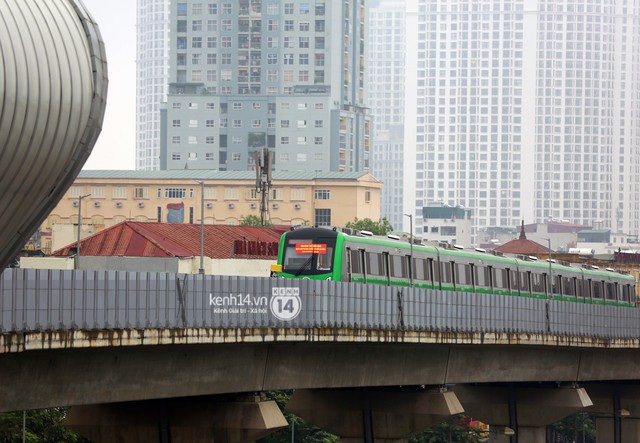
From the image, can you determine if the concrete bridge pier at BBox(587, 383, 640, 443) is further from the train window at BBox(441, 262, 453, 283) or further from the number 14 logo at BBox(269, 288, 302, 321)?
the number 14 logo at BBox(269, 288, 302, 321)

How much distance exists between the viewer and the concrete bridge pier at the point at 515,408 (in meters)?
83.2

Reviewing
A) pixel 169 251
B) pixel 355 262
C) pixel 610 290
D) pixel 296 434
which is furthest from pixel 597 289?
pixel 355 262

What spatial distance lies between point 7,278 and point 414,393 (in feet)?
113

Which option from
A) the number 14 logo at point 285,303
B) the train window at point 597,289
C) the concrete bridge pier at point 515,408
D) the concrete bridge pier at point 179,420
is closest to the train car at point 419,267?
the train window at point 597,289

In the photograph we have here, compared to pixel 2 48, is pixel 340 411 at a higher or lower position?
lower

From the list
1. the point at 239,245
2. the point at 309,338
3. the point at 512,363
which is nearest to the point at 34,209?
the point at 309,338

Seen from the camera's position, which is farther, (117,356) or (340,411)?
(340,411)

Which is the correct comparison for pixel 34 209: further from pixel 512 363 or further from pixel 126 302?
pixel 512 363

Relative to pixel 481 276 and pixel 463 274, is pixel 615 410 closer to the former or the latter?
pixel 481 276

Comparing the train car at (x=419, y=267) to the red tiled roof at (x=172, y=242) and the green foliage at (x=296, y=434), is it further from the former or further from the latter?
the red tiled roof at (x=172, y=242)

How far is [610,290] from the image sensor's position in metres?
96.3

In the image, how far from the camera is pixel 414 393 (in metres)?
67.6

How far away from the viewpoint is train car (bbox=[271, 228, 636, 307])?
63.2 metres

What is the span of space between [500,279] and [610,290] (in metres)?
19.9
